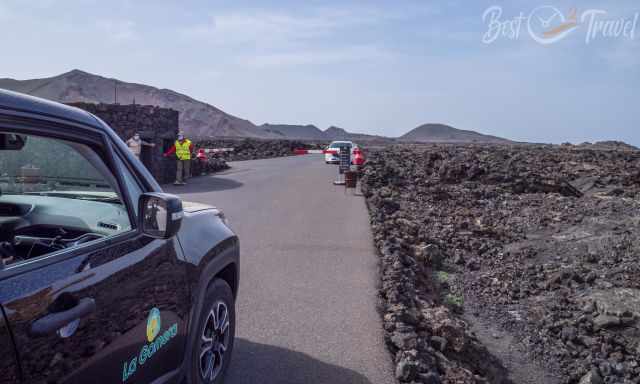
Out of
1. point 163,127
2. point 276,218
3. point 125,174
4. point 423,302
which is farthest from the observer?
point 163,127

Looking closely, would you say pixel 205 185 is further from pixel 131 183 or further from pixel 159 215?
pixel 159 215

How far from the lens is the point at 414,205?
53.8 feet

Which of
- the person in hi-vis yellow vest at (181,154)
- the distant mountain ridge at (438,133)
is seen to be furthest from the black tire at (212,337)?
the distant mountain ridge at (438,133)

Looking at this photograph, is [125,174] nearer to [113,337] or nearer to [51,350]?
[113,337]

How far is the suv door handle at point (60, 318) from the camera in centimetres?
200

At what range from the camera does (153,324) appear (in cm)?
284

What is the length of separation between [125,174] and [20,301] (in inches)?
43.9

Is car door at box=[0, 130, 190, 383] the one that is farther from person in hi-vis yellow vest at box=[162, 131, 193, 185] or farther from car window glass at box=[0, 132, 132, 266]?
person in hi-vis yellow vest at box=[162, 131, 193, 185]

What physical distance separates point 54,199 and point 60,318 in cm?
140

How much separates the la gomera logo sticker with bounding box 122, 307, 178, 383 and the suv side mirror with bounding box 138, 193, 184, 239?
40 centimetres

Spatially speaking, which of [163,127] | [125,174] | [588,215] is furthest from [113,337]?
[163,127]

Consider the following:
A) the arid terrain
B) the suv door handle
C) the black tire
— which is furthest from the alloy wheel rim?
the arid terrain

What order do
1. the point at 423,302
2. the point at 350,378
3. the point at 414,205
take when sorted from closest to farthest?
1. the point at 350,378
2. the point at 423,302
3. the point at 414,205

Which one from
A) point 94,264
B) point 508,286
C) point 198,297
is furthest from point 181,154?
point 94,264
